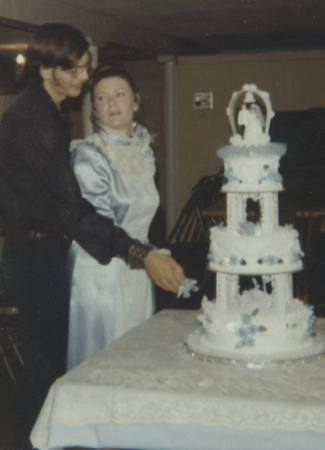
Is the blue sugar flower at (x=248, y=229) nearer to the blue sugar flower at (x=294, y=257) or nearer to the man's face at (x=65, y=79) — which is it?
the blue sugar flower at (x=294, y=257)

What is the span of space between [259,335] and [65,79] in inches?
36.8

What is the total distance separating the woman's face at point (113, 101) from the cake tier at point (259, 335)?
2.46ft

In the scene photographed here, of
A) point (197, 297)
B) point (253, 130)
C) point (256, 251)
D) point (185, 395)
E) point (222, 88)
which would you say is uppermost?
point (222, 88)

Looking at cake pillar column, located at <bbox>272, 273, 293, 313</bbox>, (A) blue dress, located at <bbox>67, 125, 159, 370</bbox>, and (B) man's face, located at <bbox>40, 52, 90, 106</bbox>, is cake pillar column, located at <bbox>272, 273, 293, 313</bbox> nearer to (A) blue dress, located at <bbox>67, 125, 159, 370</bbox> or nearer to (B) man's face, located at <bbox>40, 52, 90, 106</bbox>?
(A) blue dress, located at <bbox>67, 125, 159, 370</bbox>

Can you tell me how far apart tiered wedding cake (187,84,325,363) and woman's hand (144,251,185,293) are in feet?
0.44

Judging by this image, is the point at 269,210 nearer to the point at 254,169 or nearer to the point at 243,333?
the point at 254,169

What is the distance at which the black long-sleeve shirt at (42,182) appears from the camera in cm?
185

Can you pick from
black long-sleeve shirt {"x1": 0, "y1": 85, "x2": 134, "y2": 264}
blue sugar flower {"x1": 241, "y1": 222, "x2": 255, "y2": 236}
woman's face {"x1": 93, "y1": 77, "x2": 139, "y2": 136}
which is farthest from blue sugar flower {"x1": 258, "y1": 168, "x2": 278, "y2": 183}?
woman's face {"x1": 93, "y1": 77, "x2": 139, "y2": 136}

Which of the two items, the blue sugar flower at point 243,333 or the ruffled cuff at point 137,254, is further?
the ruffled cuff at point 137,254

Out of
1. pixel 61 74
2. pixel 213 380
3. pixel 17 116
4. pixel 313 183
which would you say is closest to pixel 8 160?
pixel 17 116

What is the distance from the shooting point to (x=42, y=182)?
1876mm

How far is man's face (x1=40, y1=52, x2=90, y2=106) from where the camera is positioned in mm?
1930

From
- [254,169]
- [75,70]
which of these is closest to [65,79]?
[75,70]

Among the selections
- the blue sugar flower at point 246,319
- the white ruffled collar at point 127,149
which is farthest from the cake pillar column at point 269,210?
the white ruffled collar at point 127,149
